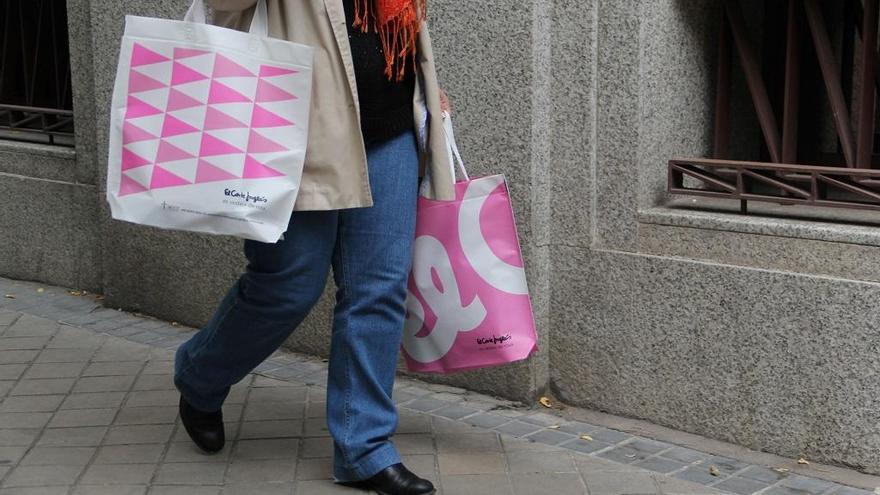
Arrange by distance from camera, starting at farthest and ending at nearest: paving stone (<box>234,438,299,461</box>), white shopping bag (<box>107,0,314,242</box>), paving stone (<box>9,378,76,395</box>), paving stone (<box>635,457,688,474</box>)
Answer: paving stone (<box>9,378,76,395</box>) < paving stone (<box>234,438,299,461</box>) < paving stone (<box>635,457,688,474</box>) < white shopping bag (<box>107,0,314,242</box>)

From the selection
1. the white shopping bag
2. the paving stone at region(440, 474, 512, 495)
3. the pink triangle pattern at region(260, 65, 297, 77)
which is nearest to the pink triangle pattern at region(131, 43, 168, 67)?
the white shopping bag

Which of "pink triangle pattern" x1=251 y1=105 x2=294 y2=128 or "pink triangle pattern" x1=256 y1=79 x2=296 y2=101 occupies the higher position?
"pink triangle pattern" x1=256 y1=79 x2=296 y2=101

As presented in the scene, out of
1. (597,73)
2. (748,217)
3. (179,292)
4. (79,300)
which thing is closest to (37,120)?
(79,300)

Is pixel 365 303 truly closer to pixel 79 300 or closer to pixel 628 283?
pixel 628 283

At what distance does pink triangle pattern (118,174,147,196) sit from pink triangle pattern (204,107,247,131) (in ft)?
0.81

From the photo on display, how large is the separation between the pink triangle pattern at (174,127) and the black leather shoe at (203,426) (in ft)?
3.38

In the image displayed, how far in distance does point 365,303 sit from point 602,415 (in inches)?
49.7

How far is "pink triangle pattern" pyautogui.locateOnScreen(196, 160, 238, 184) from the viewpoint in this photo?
11.1 feet

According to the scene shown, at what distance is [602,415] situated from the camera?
15.1ft

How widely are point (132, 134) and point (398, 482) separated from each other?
1.25 m

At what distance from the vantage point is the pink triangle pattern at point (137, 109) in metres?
3.45

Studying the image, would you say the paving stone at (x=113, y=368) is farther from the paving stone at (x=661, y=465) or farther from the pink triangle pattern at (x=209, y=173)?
the paving stone at (x=661, y=465)

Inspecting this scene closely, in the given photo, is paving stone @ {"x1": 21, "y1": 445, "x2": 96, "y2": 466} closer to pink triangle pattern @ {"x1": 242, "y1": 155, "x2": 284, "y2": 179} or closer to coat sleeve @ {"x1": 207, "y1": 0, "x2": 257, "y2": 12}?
pink triangle pattern @ {"x1": 242, "y1": 155, "x2": 284, "y2": 179}

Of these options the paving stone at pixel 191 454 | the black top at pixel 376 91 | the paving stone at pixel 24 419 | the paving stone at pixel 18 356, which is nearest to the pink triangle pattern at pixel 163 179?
the black top at pixel 376 91
